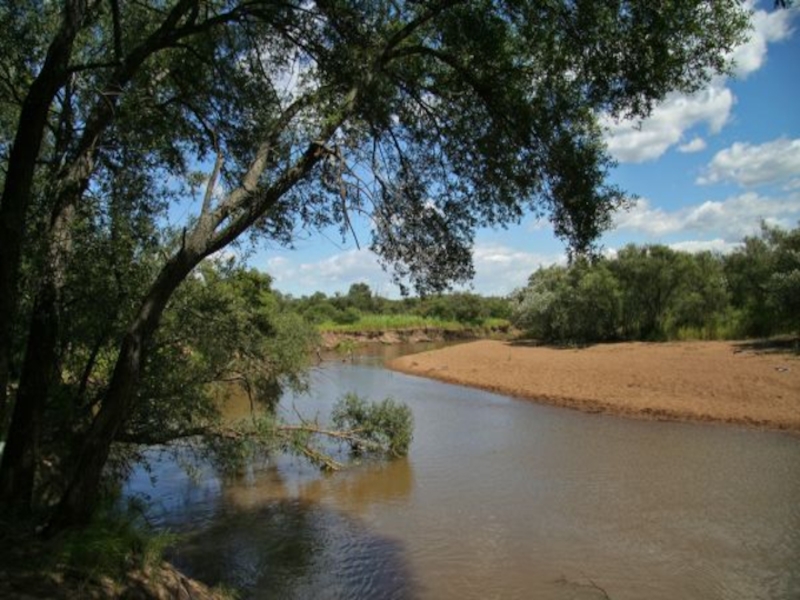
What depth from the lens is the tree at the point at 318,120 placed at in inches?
224

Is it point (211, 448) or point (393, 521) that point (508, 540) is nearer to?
point (393, 521)

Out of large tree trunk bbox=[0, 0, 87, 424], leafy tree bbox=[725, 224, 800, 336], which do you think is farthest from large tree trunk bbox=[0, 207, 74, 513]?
leafy tree bbox=[725, 224, 800, 336]

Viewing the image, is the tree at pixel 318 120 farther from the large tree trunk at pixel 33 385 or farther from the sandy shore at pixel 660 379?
the sandy shore at pixel 660 379

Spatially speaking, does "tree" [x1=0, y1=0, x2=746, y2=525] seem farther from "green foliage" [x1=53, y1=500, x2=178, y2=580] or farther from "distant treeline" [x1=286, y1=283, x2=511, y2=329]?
"distant treeline" [x1=286, y1=283, x2=511, y2=329]

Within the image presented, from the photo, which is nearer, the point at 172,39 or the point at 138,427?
the point at 172,39

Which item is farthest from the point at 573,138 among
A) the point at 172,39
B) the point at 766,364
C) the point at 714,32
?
the point at 766,364

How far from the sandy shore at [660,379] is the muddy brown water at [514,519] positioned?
165 centimetres

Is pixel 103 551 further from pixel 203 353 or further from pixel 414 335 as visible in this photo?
pixel 414 335

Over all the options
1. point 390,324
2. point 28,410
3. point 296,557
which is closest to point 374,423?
point 296,557

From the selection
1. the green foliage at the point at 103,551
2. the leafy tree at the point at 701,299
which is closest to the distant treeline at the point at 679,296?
the leafy tree at the point at 701,299

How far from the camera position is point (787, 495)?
42.5 ft

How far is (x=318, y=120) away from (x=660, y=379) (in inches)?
866

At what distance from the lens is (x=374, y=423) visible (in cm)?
1659

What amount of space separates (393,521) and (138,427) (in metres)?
5.25
